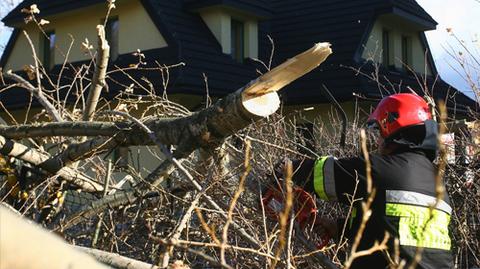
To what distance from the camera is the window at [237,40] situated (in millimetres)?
15341

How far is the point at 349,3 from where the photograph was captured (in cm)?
1605

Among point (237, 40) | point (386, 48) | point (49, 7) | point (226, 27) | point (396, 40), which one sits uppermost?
point (49, 7)

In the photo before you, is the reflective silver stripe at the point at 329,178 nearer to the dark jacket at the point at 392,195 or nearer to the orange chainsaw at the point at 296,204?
the dark jacket at the point at 392,195

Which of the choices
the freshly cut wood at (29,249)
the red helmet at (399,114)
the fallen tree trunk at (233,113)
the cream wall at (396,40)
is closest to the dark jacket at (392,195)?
the red helmet at (399,114)

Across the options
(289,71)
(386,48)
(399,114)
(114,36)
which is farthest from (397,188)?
(386,48)

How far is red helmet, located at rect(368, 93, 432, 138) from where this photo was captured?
3221 mm

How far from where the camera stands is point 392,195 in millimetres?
2959

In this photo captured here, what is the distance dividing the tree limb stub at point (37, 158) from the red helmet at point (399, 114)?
2.42m

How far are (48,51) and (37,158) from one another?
12523mm

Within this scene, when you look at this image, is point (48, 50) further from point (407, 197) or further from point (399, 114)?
point (407, 197)

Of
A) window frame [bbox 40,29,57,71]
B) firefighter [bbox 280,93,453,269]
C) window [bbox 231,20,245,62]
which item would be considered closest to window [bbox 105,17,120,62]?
window frame [bbox 40,29,57,71]

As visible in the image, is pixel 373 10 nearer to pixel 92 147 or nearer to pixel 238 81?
pixel 238 81

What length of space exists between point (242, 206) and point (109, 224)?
52.8 inches

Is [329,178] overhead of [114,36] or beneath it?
overhead
